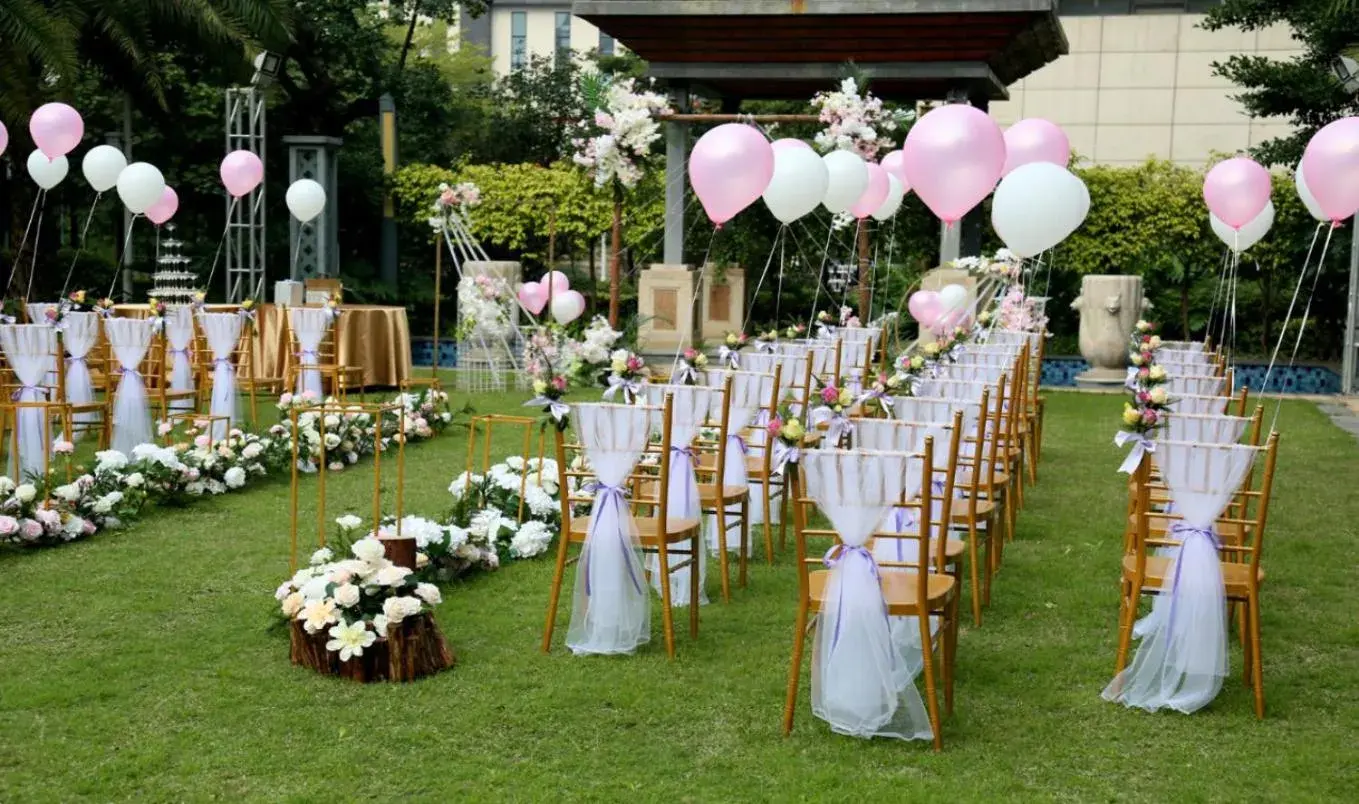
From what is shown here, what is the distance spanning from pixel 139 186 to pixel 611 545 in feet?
27.1

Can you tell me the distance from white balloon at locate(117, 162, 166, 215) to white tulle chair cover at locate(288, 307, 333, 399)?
180cm

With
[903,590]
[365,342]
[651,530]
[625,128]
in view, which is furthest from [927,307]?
[903,590]

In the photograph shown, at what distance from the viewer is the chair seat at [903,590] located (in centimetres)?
446

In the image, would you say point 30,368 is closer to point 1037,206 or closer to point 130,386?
point 130,386

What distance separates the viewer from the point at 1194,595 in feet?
15.3

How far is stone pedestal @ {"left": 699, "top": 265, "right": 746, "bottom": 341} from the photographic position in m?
16.4

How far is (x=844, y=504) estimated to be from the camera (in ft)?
14.5

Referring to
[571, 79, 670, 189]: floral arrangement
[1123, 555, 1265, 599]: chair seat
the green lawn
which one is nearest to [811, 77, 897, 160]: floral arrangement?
[571, 79, 670, 189]: floral arrangement

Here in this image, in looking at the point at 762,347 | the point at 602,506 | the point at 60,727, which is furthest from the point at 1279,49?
the point at 60,727

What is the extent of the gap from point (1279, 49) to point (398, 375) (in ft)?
52.9

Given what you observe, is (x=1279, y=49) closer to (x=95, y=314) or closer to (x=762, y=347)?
(x=762, y=347)

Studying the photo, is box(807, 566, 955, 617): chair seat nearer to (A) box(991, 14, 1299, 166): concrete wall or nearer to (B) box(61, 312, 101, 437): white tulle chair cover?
(B) box(61, 312, 101, 437): white tulle chair cover

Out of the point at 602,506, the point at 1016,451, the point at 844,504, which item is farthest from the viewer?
the point at 1016,451

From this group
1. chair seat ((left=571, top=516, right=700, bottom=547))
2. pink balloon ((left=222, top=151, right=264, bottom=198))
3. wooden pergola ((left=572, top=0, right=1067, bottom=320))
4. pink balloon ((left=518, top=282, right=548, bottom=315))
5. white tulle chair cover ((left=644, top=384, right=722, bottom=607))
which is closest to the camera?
chair seat ((left=571, top=516, right=700, bottom=547))
